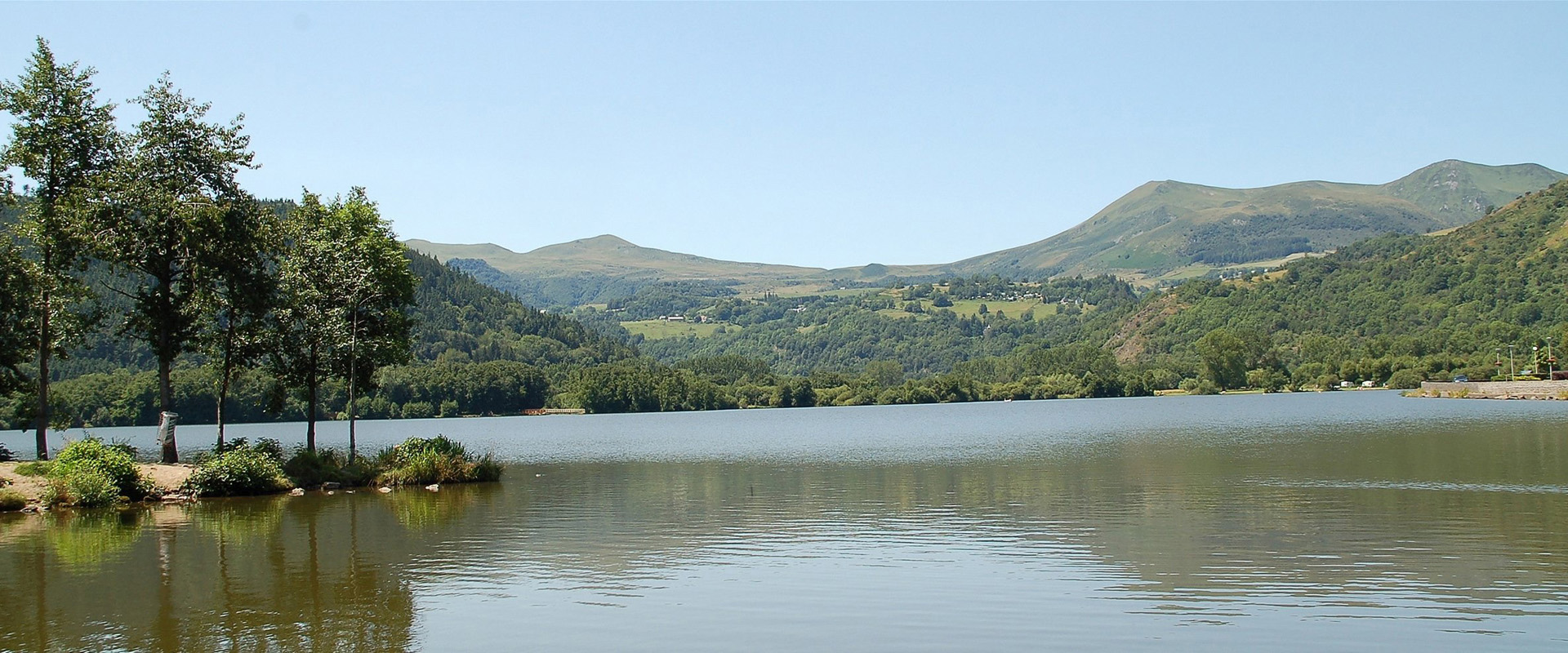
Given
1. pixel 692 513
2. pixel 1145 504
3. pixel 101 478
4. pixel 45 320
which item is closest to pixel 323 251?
pixel 45 320

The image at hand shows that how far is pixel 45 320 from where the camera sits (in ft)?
148

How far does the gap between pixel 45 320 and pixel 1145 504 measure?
4263 cm

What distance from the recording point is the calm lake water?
18781 millimetres

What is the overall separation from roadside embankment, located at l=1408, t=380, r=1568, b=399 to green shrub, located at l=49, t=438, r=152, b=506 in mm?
129646

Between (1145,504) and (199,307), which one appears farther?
(199,307)

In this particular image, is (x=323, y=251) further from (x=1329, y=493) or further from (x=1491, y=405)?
(x=1491, y=405)

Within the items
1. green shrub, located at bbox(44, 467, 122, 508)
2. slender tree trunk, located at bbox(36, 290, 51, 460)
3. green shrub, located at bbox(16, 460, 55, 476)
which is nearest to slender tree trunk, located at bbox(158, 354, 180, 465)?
slender tree trunk, located at bbox(36, 290, 51, 460)

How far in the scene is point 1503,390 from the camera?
424 ft

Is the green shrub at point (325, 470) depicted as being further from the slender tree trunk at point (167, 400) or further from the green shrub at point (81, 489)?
the green shrub at point (81, 489)

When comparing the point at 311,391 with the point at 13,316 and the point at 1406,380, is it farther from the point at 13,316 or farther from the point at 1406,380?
the point at 1406,380

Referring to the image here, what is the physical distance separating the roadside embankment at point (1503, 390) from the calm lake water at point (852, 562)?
83.9 metres

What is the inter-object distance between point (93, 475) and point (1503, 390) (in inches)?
5500

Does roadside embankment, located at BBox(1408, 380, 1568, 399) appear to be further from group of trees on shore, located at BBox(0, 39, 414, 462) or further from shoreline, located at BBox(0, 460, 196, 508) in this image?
shoreline, located at BBox(0, 460, 196, 508)

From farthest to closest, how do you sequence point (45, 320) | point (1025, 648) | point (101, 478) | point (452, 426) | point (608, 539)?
point (452, 426), point (45, 320), point (101, 478), point (608, 539), point (1025, 648)
